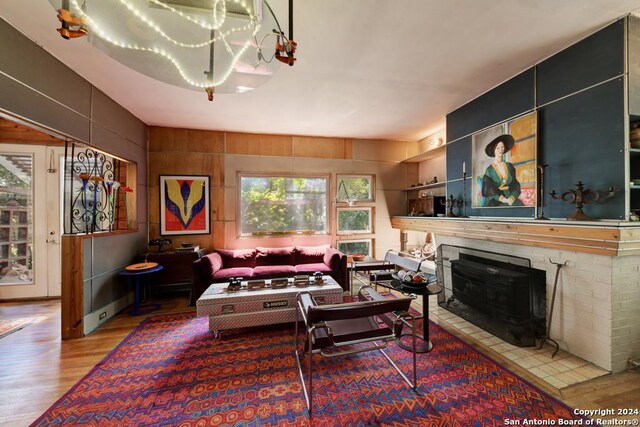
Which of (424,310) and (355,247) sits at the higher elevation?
(355,247)

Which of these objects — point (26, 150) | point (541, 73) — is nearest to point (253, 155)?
point (26, 150)

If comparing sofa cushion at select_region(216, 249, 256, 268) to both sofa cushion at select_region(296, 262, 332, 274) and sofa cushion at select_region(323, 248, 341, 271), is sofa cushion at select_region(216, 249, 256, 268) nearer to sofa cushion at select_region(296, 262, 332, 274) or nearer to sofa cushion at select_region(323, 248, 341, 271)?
sofa cushion at select_region(296, 262, 332, 274)

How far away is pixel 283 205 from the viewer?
15.6ft

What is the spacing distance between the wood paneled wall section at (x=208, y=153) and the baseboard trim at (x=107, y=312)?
1081mm

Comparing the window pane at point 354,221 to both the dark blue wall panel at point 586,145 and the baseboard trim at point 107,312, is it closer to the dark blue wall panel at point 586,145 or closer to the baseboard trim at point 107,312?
the dark blue wall panel at point 586,145

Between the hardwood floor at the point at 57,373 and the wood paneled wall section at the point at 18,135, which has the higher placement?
the wood paneled wall section at the point at 18,135

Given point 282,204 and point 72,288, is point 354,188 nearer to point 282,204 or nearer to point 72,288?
point 282,204

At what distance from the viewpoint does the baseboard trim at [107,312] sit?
2802 mm

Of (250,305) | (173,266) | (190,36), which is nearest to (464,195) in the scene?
(250,305)

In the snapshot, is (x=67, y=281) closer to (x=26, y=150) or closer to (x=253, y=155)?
(x=26, y=150)

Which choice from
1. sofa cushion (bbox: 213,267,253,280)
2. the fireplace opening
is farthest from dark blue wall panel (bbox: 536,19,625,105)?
sofa cushion (bbox: 213,267,253,280)

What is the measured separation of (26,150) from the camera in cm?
369

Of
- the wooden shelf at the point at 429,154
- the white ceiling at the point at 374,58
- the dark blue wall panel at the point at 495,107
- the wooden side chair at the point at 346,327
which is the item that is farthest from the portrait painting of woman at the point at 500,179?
the wooden side chair at the point at 346,327

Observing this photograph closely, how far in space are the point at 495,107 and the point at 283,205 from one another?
11.9 ft
